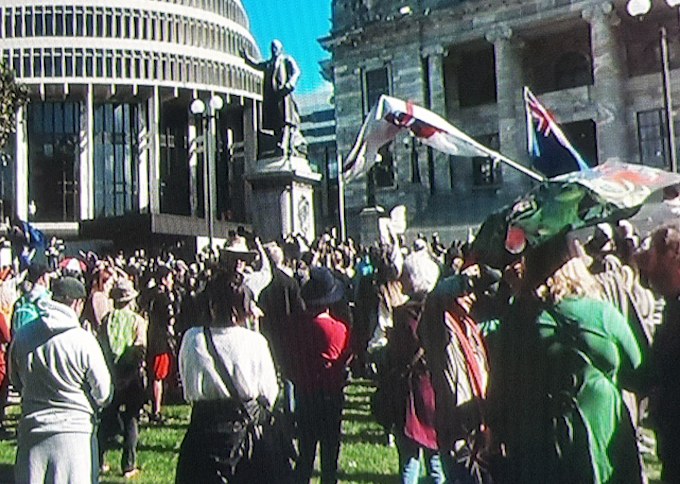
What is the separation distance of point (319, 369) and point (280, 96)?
45.7 ft

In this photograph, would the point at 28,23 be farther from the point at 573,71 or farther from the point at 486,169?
the point at 573,71

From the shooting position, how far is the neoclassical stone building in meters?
37.2

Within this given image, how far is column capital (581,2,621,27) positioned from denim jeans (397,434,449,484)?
35766 millimetres

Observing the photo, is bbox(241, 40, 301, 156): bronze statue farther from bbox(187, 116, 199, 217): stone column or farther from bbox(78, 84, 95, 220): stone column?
bbox(78, 84, 95, 220): stone column

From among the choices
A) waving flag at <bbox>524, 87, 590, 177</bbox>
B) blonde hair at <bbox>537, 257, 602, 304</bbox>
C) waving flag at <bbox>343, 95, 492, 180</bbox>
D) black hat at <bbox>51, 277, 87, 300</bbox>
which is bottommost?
blonde hair at <bbox>537, 257, 602, 304</bbox>

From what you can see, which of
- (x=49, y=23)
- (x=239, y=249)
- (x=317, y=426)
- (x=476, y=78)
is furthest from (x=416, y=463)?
(x=49, y=23)

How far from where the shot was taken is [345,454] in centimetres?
812

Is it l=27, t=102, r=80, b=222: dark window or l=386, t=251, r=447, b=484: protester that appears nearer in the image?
l=386, t=251, r=447, b=484: protester

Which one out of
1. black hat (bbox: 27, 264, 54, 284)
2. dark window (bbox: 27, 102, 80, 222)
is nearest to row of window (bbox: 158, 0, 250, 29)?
dark window (bbox: 27, 102, 80, 222)

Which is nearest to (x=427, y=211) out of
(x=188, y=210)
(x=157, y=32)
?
(x=188, y=210)

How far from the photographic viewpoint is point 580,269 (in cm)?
369

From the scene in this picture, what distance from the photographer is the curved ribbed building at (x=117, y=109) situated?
53.0 m

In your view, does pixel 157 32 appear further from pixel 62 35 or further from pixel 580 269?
pixel 580 269

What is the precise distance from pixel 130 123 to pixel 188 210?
7.24 m
